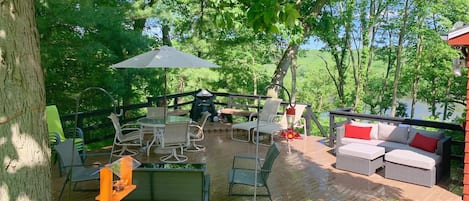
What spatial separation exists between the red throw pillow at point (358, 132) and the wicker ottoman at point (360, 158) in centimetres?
55

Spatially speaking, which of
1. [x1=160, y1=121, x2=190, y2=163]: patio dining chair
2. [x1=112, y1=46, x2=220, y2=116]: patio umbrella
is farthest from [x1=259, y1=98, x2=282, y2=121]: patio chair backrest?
[x1=160, y1=121, x2=190, y2=163]: patio dining chair

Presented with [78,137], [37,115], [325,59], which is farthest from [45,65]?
[325,59]

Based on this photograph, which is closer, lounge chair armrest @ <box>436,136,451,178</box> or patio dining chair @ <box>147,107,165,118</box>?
lounge chair armrest @ <box>436,136,451,178</box>

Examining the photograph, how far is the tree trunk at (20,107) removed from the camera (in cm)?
144

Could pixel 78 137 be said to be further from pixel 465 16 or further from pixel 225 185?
pixel 465 16

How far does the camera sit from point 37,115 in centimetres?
158

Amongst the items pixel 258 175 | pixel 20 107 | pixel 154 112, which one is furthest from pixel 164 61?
pixel 20 107

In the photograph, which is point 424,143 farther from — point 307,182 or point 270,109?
point 270,109

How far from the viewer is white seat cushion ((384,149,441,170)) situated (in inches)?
199

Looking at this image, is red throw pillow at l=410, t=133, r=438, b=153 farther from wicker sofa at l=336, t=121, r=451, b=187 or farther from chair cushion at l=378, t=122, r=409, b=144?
chair cushion at l=378, t=122, r=409, b=144

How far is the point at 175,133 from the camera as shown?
5832mm

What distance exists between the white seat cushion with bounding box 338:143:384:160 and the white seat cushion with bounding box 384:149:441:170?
23 centimetres

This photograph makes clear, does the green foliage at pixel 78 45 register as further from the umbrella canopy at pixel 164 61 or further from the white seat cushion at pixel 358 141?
the white seat cushion at pixel 358 141

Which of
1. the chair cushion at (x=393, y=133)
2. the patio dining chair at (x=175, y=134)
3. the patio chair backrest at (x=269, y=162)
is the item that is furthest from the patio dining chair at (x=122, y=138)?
the chair cushion at (x=393, y=133)
